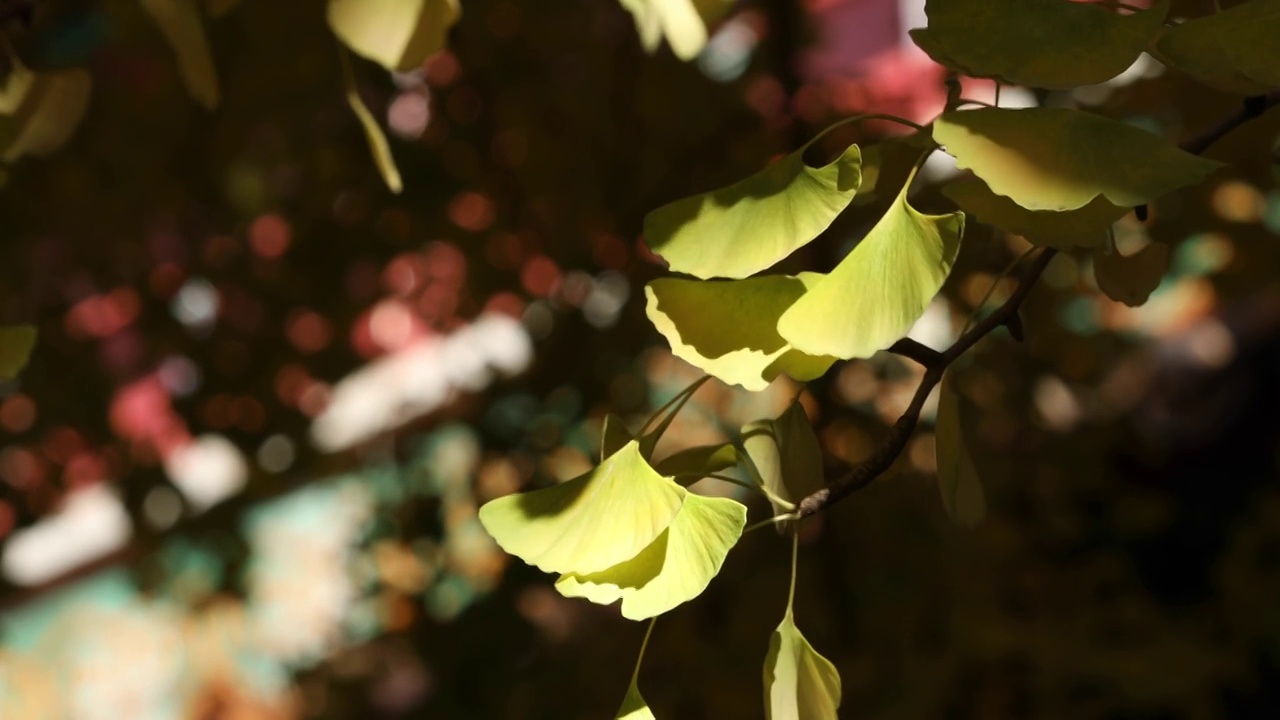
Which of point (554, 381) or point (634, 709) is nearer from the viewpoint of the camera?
point (634, 709)

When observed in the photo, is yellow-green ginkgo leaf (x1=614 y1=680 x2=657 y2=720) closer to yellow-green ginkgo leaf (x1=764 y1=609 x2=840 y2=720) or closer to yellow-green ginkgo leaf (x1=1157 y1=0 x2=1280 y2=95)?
yellow-green ginkgo leaf (x1=764 y1=609 x2=840 y2=720)

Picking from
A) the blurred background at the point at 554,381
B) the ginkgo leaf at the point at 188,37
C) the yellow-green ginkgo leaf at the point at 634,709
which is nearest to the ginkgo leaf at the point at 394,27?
the ginkgo leaf at the point at 188,37

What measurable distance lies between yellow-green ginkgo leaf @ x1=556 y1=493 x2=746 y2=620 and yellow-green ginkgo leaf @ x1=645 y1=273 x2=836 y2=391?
0.03 m

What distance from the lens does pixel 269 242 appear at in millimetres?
1093

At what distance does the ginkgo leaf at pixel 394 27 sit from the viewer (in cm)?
30

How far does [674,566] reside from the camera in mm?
248

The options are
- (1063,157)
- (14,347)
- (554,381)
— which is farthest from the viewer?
(554,381)

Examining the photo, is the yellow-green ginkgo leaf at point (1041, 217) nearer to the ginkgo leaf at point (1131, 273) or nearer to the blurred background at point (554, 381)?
the ginkgo leaf at point (1131, 273)

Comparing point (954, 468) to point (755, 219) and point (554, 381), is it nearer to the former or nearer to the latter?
point (755, 219)

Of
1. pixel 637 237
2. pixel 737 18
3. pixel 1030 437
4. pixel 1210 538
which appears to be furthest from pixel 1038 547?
pixel 737 18

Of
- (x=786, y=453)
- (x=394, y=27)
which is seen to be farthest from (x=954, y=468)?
(x=394, y=27)

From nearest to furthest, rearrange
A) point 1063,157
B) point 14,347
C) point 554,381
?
point 1063,157
point 14,347
point 554,381

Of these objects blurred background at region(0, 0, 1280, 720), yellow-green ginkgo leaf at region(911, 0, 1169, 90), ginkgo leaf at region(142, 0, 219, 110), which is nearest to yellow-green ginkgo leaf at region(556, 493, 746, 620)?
yellow-green ginkgo leaf at region(911, 0, 1169, 90)

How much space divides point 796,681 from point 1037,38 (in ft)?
0.51
